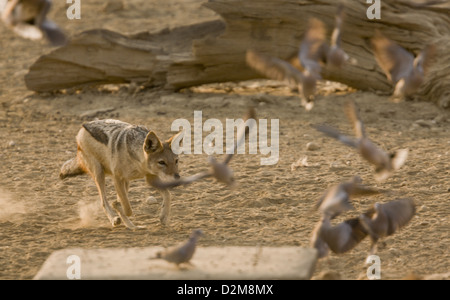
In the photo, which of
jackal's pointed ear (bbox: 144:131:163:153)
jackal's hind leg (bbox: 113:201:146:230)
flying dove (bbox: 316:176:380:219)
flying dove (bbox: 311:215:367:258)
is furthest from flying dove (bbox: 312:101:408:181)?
jackal's hind leg (bbox: 113:201:146:230)

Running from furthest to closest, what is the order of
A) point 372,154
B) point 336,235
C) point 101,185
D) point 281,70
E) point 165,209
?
point 101,185, point 165,209, point 281,70, point 372,154, point 336,235

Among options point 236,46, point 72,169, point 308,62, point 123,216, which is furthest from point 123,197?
point 236,46

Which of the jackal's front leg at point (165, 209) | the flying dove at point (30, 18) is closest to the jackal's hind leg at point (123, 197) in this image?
the jackal's front leg at point (165, 209)

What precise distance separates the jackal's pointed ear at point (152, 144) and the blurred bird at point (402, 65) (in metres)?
2.15

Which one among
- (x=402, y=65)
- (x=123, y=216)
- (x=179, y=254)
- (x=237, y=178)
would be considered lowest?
(x=237, y=178)

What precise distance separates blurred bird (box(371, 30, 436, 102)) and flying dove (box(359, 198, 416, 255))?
1.31m

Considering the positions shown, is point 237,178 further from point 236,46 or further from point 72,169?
point 236,46

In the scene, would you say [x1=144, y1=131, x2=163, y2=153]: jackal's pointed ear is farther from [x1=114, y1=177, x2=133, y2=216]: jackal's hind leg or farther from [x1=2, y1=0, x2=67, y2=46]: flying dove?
[x1=2, y1=0, x2=67, y2=46]: flying dove

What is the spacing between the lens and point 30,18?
5.70 m

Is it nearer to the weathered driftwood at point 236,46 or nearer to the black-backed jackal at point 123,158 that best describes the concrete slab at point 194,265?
the black-backed jackal at point 123,158

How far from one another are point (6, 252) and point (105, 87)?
20.2ft

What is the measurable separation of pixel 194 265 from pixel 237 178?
329cm

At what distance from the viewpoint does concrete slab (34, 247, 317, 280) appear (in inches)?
216
